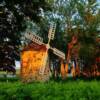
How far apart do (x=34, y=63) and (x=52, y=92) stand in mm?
42339

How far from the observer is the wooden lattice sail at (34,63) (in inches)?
2169

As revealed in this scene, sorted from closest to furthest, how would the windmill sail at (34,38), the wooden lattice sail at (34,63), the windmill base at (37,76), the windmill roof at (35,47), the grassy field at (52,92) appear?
the grassy field at (52,92)
the windmill base at (37,76)
the wooden lattice sail at (34,63)
the windmill roof at (35,47)
the windmill sail at (34,38)

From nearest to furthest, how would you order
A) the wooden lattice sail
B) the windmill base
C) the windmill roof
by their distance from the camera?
the windmill base → the wooden lattice sail → the windmill roof

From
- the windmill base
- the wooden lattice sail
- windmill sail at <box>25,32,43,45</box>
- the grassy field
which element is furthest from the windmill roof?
the grassy field

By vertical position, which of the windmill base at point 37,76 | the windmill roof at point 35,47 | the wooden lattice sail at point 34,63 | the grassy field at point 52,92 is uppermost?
the windmill roof at point 35,47

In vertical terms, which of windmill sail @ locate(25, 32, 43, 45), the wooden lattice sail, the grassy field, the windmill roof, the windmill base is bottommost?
the grassy field

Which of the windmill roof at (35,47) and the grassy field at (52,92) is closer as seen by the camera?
the grassy field at (52,92)

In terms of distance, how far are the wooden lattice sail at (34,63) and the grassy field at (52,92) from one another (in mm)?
38631

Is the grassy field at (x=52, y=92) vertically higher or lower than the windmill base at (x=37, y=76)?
lower

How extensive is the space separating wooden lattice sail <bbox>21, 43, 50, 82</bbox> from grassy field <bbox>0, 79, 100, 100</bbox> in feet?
127

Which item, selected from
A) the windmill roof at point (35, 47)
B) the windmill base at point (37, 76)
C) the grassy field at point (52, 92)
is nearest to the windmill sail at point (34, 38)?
the windmill roof at point (35, 47)

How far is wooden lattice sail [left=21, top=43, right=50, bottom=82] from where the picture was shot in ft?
181

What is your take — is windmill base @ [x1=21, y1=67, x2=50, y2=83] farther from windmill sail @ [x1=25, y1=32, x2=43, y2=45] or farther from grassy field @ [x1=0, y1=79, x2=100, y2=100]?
grassy field @ [x1=0, y1=79, x2=100, y2=100]

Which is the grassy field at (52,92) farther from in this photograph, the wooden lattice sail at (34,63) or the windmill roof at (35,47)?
the windmill roof at (35,47)
